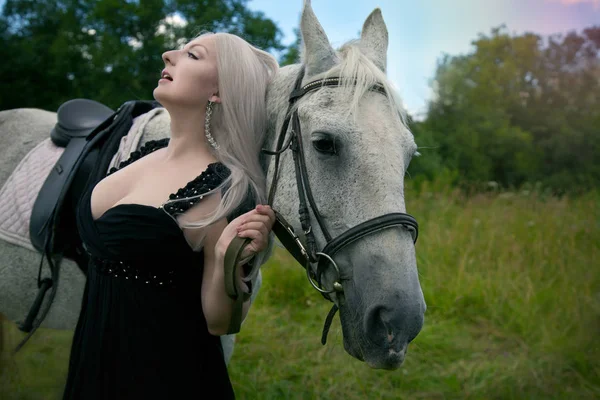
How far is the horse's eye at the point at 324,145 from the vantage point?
4.78 feet

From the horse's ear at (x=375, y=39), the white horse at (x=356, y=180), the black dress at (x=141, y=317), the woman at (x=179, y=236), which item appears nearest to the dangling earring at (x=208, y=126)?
the woman at (x=179, y=236)

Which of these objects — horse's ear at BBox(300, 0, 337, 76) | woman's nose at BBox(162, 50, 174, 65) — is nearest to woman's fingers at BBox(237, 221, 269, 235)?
horse's ear at BBox(300, 0, 337, 76)

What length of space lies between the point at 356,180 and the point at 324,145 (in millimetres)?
164

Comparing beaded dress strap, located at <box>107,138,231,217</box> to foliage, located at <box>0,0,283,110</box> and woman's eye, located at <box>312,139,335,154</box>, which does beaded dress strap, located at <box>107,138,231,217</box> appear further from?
foliage, located at <box>0,0,283,110</box>

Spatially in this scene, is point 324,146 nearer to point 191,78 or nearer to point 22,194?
point 191,78

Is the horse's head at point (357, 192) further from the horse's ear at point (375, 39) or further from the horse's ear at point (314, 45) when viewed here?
the horse's ear at point (375, 39)

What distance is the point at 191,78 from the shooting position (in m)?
1.62

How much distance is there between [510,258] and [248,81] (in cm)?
426

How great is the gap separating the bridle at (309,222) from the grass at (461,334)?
53.0 inches

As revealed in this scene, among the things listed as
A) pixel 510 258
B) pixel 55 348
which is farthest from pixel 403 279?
pixel 510 258

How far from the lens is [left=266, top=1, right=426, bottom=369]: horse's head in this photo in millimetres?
1285

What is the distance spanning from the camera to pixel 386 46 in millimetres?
1846

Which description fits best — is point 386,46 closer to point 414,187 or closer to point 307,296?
point 307,296

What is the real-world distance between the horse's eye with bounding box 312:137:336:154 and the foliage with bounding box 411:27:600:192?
468 inches
